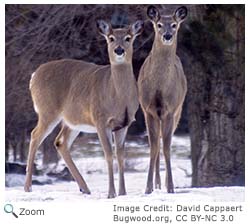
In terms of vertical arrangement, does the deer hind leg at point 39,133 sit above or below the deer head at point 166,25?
below

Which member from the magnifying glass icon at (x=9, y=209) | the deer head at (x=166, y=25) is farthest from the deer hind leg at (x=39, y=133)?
the deer head at (x=166, y=25)

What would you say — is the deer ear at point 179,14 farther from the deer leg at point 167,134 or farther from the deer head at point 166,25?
the deer leg at point 167,134

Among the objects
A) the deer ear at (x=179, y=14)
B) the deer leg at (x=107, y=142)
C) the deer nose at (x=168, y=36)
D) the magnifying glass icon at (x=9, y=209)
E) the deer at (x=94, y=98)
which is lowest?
the magnifying glass icon at (x=9, y=209)

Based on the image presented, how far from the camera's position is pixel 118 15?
34.2 ft

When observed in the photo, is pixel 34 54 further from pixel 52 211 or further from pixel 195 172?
pixel 52 211

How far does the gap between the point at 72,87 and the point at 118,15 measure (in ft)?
8.93

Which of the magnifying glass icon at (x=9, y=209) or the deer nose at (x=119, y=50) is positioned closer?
the magnifying glass icon at (x=9, y=209)

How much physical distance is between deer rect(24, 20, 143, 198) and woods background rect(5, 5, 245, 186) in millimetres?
2112

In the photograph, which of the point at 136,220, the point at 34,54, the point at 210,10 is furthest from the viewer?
the point at 34,54

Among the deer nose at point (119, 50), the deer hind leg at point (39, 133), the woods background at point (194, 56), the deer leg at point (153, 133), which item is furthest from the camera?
the woods background at point (194, 56)

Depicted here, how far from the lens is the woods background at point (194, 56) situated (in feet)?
32.8

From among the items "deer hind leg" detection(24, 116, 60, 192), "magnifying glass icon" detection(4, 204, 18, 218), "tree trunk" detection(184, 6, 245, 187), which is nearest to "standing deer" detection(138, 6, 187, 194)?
"deer hind leg" detection(24, 116, 60, 192)

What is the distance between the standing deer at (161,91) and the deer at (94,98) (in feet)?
0.42
